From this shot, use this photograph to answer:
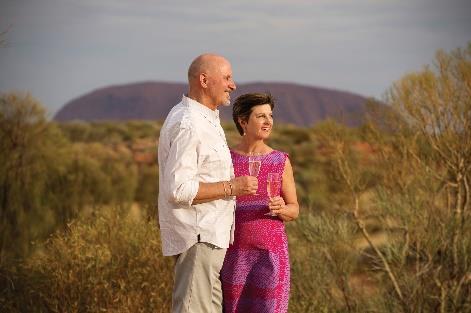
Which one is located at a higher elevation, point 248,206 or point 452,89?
point 452,89

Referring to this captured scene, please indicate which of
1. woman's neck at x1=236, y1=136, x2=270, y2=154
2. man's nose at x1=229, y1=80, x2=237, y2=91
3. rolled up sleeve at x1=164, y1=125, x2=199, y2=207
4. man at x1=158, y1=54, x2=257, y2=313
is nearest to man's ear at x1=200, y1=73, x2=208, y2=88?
man at x1=158, y1=54, x2=257, y2=313

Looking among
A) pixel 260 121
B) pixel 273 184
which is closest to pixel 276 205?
pixel 273 184

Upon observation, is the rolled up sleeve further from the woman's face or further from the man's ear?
the woman's face

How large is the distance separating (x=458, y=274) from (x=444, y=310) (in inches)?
19.8

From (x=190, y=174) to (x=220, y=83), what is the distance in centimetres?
45

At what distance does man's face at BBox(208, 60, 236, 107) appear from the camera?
3590mm

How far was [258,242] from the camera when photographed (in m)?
4.09

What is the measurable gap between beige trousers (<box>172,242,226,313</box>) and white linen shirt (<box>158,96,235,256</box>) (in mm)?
41

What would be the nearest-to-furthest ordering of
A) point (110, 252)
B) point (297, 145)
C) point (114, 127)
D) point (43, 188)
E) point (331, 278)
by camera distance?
point (110, 252)
point (331, 278)
point (43, 188)
point (297, 145)
point (114, 127)

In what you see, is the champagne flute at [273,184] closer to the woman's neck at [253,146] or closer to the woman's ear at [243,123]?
the woman's neck at [253,146]

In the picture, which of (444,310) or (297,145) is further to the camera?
(297,145)

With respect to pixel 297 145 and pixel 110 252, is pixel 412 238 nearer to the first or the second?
pixel 110 252

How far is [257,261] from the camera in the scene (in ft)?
13.4

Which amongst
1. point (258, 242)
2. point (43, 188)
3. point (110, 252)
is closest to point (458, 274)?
point (110, 252)
